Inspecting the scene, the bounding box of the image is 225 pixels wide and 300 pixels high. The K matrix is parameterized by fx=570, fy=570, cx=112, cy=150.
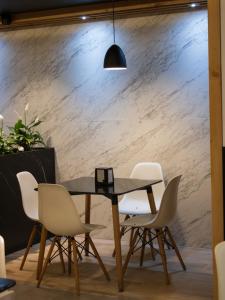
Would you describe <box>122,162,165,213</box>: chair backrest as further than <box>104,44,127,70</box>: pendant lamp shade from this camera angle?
Yes

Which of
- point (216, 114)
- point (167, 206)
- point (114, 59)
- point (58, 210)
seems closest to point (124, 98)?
point (114, 59)

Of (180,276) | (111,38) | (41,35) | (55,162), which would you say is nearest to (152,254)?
(180,276)

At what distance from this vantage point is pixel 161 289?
4621mm

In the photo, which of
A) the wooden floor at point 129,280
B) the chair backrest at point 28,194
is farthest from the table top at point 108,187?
the wooden floor at point 129,280

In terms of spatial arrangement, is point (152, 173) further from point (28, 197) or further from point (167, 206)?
point (28, 197)

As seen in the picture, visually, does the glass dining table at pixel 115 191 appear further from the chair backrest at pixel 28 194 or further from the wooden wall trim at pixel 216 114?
the wooden wall trim at pixel 216 114

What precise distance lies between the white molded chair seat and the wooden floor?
19.5 inches

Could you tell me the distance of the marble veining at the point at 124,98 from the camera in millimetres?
5844

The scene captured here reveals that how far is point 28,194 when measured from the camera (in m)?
5.46

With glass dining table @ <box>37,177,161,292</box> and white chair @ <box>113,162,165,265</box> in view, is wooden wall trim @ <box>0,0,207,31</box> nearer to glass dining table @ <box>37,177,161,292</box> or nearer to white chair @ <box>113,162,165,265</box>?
white chair @ <box>113,162,165,265</box>

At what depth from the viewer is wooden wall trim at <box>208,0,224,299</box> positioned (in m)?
3.36

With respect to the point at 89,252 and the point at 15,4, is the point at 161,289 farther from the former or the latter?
the point at 15,4

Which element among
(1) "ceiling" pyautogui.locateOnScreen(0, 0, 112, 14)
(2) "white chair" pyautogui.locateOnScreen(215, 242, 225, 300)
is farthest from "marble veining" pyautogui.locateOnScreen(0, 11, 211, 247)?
(2) "white chair" pyautogui.locateOnScreen(215, 242, 225, 300)

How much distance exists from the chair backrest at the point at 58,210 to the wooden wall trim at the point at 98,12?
7.61 ft
